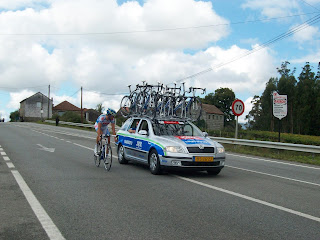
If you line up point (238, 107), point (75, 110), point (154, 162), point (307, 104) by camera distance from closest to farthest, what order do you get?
point (154, 162)
point (238, 107)
point (307, 104)
point (75, 110)

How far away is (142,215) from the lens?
5555 millimetres

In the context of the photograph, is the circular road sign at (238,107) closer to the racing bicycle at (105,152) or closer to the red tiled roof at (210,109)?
the racing bicycle at (105,152)

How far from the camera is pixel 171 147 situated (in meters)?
9.30

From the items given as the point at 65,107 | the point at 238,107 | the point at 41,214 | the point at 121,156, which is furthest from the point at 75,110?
the point at 41,214

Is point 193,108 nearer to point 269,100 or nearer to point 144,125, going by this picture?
point 144,125

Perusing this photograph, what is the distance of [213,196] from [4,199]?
379 centimetres

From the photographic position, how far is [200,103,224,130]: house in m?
86.8

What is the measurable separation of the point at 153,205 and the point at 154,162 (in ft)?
11.9

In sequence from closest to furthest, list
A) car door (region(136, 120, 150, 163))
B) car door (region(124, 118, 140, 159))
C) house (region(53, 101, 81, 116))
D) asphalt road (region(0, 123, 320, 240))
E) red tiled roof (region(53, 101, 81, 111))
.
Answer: asphalt road (region(0, 123, 320, 240))
car door (region(136, 120, 150, 163))
car door (region(124, 118, 140, 159))
house (region(53, 101, 81, 116))
red tiled roof (region(53, 101, 81, 111))

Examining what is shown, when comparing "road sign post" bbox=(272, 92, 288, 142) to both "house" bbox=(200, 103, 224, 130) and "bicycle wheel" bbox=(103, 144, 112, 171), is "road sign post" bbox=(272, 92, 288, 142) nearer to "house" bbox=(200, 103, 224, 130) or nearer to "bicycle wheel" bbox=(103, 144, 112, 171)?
"bicycle wheel" bbox=(103, 144, 112, 171)

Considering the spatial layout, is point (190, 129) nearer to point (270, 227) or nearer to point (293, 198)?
point (293, 198)

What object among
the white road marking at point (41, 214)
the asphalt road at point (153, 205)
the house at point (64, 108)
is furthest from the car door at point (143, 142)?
the house at point (64, 108)

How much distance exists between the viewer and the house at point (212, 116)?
86.8 meters

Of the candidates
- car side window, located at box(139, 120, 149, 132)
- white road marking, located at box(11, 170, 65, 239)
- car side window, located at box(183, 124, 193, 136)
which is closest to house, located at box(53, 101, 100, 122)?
car side window, located at box(139, 120, 149, 132)
